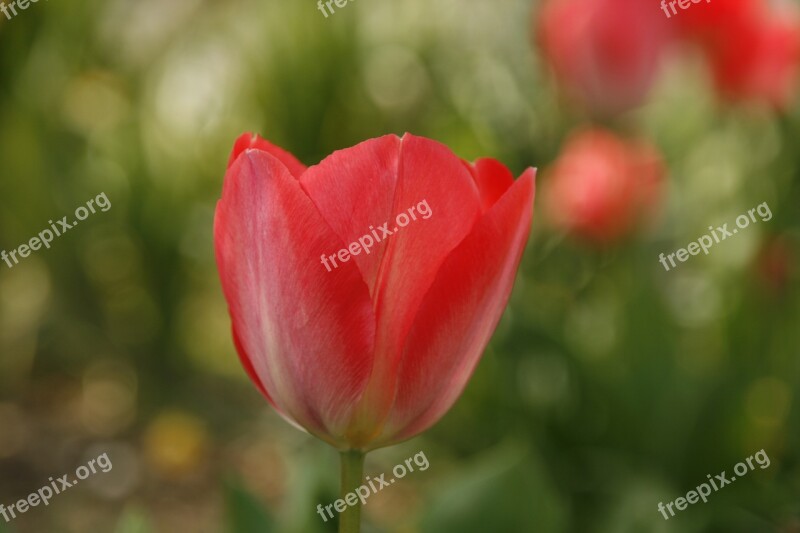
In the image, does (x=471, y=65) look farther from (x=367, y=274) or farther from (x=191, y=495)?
(x=367, y=274)

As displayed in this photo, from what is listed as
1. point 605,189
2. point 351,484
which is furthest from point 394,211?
point 605,189

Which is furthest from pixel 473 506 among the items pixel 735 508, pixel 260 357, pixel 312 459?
pixel 735 508
